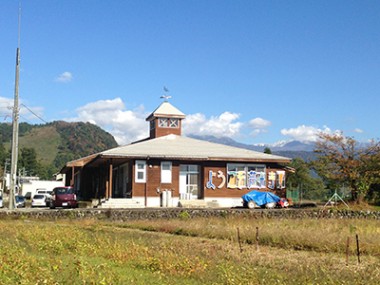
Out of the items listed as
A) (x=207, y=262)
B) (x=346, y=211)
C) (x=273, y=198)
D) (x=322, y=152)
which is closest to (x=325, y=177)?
(x=322, y=152)

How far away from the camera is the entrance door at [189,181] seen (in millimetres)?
40531

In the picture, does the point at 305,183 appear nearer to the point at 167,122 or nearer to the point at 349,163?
the point at 167,122

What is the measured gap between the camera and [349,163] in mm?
38406

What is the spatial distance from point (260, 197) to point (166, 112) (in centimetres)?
Answer: 1583

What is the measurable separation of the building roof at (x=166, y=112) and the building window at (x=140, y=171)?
11.5 meters

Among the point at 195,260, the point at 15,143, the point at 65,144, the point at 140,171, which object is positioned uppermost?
the point at 65,144

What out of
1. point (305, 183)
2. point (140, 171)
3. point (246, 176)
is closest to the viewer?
point (140, 171)

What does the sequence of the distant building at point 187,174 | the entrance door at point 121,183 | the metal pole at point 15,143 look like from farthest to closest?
the entrance door at point 121,183 → the distant building at point 187,174 → the metal pole at point 15,143

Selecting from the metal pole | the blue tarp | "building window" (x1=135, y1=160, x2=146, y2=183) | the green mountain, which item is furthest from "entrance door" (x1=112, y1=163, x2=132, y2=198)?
the green mountain

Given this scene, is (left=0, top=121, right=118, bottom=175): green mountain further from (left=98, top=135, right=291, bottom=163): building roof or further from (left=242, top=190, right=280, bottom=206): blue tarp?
(left=242, top=190, right=280, bottom=206): blue tarp

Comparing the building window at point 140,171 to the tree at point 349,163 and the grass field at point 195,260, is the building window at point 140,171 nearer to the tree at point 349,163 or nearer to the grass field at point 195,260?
the tree at point 349,163

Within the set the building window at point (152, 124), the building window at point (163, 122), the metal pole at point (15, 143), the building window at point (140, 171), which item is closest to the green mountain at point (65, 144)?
the building window at point (152, 124)

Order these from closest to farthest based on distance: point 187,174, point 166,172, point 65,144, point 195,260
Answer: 1. point 195,260
2. point 166,172
3. point 187,174
4. point 65,144

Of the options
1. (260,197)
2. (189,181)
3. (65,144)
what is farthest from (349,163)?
(65,144)
